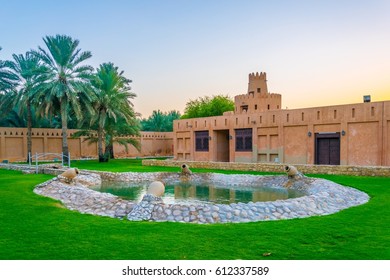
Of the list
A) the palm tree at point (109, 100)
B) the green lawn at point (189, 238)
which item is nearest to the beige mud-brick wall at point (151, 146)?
the palm tree at point (109, 100)

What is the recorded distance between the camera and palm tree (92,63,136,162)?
1233 inches

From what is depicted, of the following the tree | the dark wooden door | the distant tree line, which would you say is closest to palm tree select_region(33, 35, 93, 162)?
the distant tree line

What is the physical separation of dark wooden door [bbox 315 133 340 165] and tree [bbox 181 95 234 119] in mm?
26653

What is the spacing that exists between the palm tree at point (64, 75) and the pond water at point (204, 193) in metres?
10.5

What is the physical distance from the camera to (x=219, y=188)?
17.8m

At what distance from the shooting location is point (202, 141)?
107 ft

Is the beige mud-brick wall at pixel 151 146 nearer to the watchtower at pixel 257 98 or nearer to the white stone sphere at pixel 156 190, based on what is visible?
the watchtower at pixel 257 98

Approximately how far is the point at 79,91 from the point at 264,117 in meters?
14.1

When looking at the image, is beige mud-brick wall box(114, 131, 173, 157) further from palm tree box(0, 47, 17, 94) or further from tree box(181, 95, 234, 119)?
palm tree box(0, 47, 17, 94)

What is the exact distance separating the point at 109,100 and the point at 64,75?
4.35 meters

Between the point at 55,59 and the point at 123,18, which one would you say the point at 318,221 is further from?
the point at 55,59

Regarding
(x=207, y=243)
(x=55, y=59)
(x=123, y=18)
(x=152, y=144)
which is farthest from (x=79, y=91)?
(x=207, y=243)

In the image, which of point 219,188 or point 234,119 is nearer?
point 219,188

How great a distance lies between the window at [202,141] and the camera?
3209 cm
